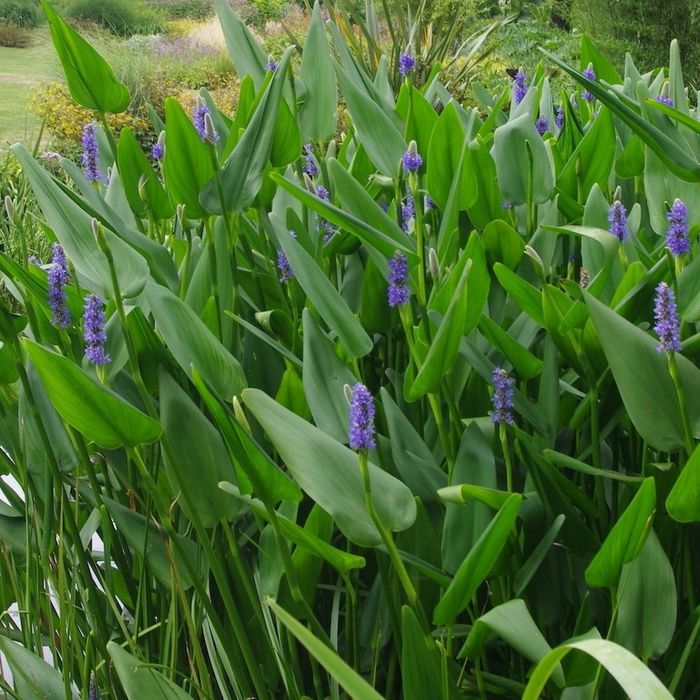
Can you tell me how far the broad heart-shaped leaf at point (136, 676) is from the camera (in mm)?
553

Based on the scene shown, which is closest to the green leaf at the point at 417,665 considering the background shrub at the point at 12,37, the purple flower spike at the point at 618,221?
the purple flower spike at the point at 618,221

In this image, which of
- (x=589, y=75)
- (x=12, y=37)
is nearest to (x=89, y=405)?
(x=589, y=75)

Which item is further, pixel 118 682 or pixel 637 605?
pixel 118 682

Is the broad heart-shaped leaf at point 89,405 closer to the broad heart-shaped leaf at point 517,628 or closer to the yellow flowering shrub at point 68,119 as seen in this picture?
the broad heart-shaped leaf at point 517,628

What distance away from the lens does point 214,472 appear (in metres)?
0.60

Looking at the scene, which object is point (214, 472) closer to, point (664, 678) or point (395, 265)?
point (395, 265)

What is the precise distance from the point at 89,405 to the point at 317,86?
51cm

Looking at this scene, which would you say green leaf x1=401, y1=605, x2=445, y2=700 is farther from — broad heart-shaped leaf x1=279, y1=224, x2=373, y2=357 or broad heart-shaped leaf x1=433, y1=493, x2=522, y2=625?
broad heart-shaped leaf x1=279, y1=224, x2=373, y2=357

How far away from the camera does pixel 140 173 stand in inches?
38.0

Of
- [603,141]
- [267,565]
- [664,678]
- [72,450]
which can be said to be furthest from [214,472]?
[603,141]

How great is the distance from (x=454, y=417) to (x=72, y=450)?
0.96 feet

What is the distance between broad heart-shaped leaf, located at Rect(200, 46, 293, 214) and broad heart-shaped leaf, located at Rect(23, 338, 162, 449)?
0.21 meters

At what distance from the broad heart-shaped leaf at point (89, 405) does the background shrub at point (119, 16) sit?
43.6 ft

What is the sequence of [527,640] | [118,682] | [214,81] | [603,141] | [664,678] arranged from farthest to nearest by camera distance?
[214,81] < [603,141] < [118,682] < [664,678] < [527,640]
